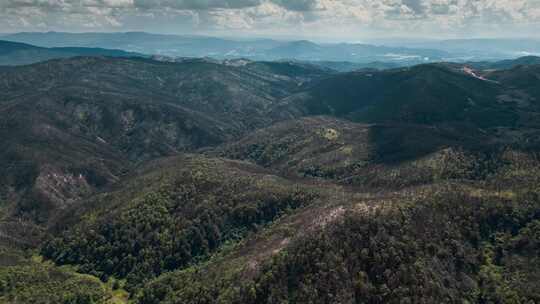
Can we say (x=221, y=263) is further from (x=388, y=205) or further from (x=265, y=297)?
(x=388, y=205)

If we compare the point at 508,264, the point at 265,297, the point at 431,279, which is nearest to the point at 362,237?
the point at 431,279

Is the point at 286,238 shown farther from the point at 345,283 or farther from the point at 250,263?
the point at 345,283

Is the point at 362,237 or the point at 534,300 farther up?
the point at 362,237

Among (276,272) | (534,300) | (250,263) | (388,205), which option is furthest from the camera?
(388,205)

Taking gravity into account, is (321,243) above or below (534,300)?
above

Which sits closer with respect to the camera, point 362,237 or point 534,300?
point 534,300

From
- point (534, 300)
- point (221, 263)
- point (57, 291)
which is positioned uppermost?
point (534, 300)

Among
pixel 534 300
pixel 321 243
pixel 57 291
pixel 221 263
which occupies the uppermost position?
pixel 321 243

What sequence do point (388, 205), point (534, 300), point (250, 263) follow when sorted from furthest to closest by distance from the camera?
point (388, 205), point (250, 263), point (534, 300)

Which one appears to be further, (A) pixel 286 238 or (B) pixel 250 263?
(A) pixel 286 238

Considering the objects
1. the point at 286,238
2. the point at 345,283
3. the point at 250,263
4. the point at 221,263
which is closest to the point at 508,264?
the point at 345,283
